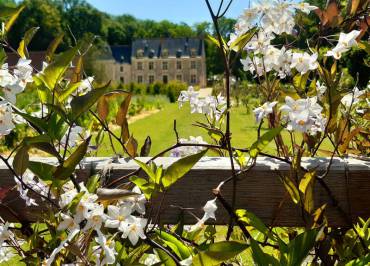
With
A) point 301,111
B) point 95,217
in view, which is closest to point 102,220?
point 95,217

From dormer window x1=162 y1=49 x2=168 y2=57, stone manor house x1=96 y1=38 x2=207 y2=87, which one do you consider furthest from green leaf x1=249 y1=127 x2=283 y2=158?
dormer window x1=162 y1=49 x2=168 y2=57

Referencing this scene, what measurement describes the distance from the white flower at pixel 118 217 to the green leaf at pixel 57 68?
180 mm

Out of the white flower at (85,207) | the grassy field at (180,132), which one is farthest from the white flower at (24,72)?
the grassy field at (180,132)

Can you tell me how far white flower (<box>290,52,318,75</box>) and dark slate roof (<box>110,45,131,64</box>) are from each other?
49.2m

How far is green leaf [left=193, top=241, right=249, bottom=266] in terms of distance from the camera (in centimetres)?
53

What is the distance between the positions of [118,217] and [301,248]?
23 cm

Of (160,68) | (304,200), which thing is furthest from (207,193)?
(160,68)

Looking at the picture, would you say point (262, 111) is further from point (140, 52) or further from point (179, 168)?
point (140, 52)

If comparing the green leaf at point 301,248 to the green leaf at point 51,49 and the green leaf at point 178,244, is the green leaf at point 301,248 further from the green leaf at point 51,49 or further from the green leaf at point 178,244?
the green leaf at point 51,49

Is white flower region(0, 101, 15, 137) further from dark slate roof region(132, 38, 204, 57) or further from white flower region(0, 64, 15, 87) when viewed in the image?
dark slate roof region(132, 38, 204, 57)

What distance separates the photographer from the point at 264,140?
632 millimetres

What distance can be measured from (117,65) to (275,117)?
49.1 m

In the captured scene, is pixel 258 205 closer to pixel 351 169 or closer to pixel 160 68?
pixel 351 169

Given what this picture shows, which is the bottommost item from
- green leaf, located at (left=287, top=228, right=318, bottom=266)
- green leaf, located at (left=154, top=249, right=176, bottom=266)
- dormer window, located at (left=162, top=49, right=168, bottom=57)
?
green leaf, located at (left=154, top=249, right=176, bottom=266)
